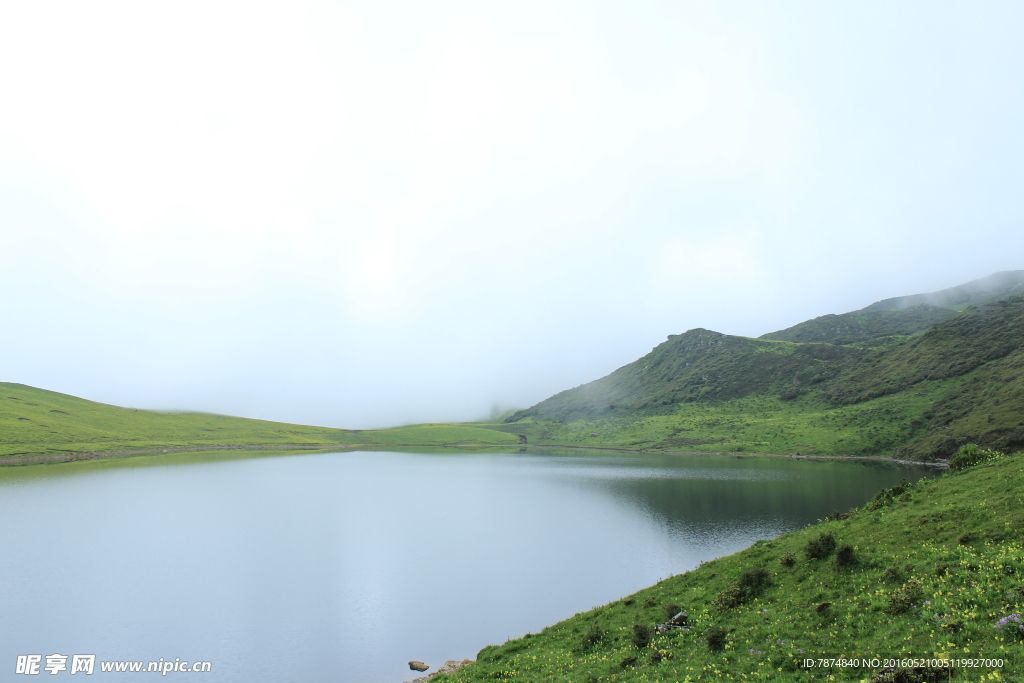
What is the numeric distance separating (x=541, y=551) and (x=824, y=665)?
1346 inches

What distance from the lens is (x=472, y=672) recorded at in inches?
806

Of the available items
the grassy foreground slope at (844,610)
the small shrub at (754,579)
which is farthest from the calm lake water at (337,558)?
the small shrub at (754,579)

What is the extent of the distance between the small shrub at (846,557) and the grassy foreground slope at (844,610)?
0.07 meters

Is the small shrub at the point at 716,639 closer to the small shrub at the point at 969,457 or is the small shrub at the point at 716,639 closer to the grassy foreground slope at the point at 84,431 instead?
the small shrub at the point at 969,457

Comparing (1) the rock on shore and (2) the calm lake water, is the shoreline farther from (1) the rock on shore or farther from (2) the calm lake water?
(1) the rock on shore

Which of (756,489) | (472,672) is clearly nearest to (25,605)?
(472,672)

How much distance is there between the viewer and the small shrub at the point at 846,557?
19569 millimetres

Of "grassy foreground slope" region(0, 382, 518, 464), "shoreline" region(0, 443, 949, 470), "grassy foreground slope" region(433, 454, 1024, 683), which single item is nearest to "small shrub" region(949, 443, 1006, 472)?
"grassy foreground slope" region(433, 454, 1024, 683)

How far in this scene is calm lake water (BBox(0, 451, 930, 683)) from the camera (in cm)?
2745

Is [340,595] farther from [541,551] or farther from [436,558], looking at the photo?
[541,551]

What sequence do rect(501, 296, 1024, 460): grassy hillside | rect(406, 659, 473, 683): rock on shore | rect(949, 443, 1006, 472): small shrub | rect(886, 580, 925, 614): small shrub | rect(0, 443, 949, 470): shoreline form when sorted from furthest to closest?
rect(0, 443, 949, 470): shoreline, rect(501, 296, 1024, 460): grassy hillside, rect(949, 443, 1006, 472): small shrub, rect(406, 659, 473, 683): rock on shore, rect(886, 580, 925, 614): small shrub

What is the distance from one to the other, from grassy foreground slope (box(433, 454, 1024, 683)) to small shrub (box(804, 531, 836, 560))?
0.07 metres

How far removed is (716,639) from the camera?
1689 centimetres

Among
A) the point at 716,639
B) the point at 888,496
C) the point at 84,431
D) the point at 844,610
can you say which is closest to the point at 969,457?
the point at 888,496
